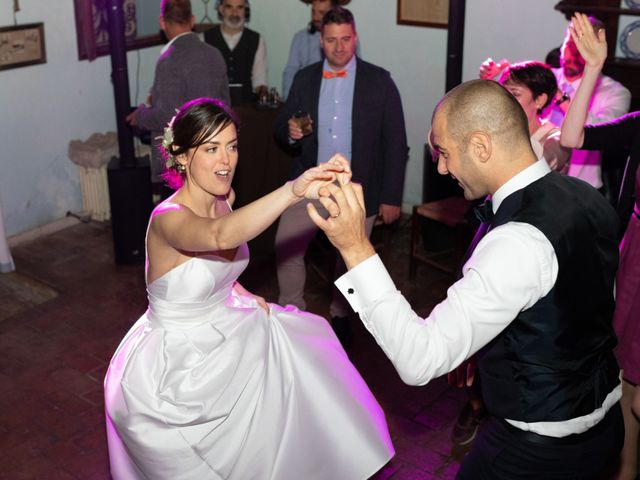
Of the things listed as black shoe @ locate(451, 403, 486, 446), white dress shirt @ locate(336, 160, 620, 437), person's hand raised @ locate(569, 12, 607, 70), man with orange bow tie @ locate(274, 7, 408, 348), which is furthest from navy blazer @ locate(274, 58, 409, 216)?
white dress shirt @ locate(336, 160, 620, 437)

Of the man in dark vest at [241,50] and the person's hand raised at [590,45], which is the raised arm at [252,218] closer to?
the person's hand raised at [590,45]

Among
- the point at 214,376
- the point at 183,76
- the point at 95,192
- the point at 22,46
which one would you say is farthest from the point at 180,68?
the point at 214,376

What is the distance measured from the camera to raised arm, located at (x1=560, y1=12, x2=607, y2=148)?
10.8 feet

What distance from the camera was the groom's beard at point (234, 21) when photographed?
6.64 meters

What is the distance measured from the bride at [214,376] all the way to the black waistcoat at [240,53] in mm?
3752

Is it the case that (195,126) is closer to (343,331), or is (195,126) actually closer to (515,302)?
(515,302)

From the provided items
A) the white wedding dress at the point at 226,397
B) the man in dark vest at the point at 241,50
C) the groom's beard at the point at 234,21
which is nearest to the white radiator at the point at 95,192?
the man in dark vest at the point at 241,50

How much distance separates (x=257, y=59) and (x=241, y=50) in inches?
6.1

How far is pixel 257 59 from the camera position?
22.4 feet

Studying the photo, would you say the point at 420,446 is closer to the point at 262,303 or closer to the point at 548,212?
the point at 262,303

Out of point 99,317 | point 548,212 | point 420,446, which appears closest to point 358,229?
point 548,212

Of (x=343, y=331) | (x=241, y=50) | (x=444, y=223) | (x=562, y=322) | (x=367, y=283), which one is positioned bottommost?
(x=343, y=331)

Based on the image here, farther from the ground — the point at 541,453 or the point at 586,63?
the point at 586,63

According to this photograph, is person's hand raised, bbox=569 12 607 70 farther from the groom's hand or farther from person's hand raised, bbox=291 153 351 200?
the groom's hand
